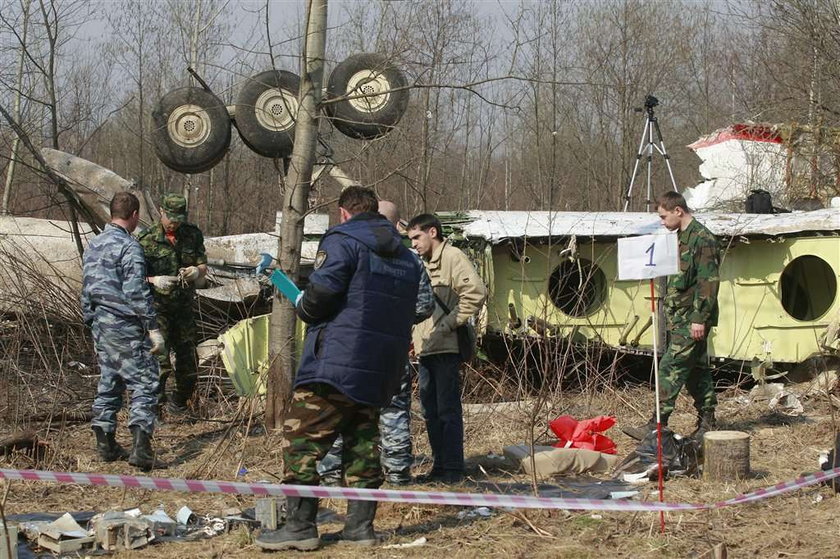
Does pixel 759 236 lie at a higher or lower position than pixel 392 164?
lower

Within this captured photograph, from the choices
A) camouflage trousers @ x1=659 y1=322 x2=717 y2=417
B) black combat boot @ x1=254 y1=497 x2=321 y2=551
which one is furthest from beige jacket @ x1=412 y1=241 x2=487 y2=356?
camouflage trousers @ x1=659 y1=322 x2=717 y2=417

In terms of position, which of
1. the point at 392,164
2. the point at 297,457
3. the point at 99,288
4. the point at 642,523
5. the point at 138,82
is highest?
the point at 138,82

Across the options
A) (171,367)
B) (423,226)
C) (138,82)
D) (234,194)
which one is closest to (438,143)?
(234,194)

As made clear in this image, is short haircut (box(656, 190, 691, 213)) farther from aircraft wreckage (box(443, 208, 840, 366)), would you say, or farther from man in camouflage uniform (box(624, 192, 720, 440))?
aircraft wreckage (box(443, 208, 840, 366))

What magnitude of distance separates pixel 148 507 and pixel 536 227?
5544mm

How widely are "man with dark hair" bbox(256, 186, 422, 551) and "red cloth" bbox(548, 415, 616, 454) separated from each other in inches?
107

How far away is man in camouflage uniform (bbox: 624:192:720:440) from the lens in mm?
7266

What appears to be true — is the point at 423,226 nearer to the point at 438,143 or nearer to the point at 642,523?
the point at 642,523

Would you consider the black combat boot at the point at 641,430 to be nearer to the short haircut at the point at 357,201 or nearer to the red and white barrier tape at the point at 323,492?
the red and white barrier tape at the point at 323,492

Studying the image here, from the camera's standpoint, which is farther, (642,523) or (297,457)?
(642,523)

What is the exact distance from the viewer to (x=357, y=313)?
4.65m

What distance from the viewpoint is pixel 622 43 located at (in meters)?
21.0

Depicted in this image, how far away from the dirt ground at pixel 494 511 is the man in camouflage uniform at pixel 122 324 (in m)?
0.30

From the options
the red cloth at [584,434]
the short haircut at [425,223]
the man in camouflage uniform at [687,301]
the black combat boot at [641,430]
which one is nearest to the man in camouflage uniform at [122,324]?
the short haircut at [425,223]
